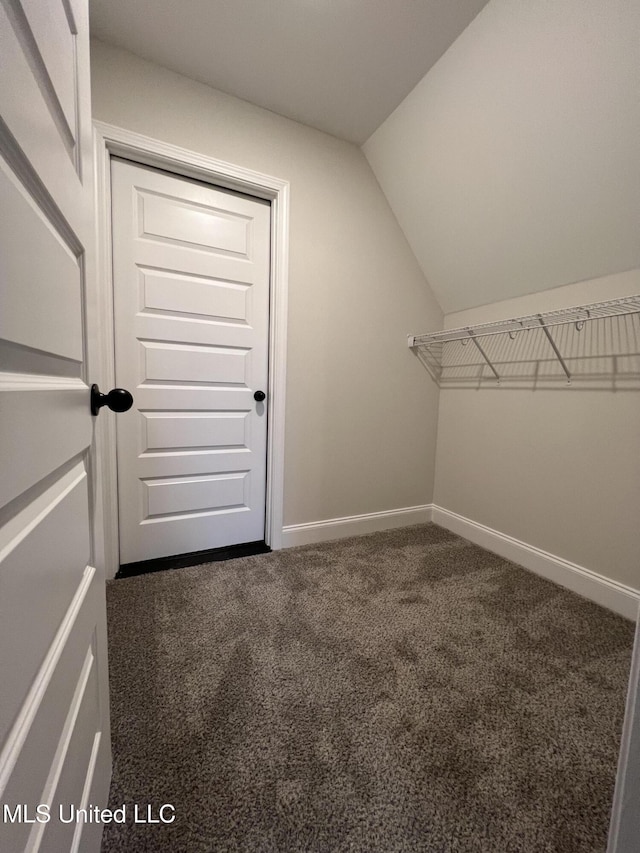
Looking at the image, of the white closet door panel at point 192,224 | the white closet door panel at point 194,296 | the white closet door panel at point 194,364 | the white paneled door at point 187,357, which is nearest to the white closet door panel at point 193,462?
the white paneled door at point 187,357

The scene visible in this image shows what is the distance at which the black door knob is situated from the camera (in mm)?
720

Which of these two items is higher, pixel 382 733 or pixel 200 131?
pixel 200 131

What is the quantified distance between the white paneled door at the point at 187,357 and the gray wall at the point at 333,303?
0.21 meters

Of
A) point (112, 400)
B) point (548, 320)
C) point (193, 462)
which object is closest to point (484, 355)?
point (548, 320)

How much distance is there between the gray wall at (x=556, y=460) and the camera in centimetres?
151

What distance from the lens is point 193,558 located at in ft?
6.13

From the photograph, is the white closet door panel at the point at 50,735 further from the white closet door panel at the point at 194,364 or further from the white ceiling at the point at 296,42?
the white ceiling at the point at 296,42

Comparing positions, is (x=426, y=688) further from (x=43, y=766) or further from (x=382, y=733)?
(x=43, y=766)

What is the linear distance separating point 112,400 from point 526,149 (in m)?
1.93

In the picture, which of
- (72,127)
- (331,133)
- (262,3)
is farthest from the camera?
(331,133)

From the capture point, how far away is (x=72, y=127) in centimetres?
60

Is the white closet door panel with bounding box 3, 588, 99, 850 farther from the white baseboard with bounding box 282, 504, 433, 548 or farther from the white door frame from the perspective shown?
the white baseboard with bounding box 282, 504, 433, 548

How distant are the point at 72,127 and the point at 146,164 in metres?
1.31

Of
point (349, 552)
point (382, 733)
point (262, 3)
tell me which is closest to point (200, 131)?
point (262, 3)
